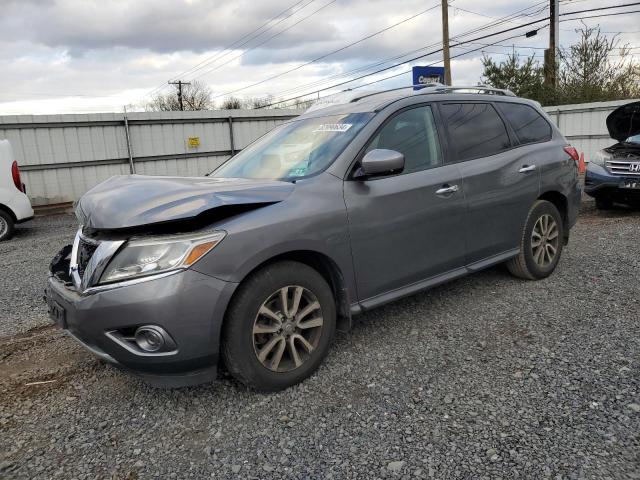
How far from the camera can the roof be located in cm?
363

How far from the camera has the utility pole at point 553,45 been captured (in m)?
23.5

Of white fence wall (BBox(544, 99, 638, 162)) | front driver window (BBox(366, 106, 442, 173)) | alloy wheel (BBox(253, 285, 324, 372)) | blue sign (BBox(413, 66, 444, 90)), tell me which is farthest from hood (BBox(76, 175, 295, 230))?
white fence wall (BBox(544, 99, 638, 162))

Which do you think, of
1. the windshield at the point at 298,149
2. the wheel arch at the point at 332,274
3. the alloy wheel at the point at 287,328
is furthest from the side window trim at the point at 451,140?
the alloy wheel at the point at 287,328

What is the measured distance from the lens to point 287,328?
2824mm

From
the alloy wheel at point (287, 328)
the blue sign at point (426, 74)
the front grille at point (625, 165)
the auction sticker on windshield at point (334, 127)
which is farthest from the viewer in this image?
the blue sign at point (426, 74)

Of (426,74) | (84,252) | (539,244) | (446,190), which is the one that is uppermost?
(426,74)

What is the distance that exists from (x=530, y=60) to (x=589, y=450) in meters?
30.4

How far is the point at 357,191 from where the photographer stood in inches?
123

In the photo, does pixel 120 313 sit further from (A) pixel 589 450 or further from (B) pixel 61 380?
(A) pixel 589 450

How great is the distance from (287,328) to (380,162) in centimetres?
Answer: 114

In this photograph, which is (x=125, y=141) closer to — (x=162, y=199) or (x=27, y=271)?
(x=27, y=271)

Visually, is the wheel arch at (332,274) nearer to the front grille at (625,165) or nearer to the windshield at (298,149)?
the windshield at (298,149)

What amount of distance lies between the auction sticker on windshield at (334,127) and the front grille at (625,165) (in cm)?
630

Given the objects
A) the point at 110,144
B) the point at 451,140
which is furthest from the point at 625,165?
the point at 110,144
